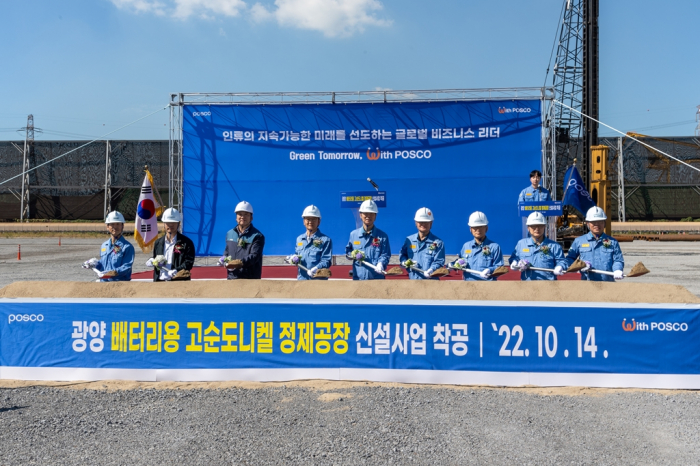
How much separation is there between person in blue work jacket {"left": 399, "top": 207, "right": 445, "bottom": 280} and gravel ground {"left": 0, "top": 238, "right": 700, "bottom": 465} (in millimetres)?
2046

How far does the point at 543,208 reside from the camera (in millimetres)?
10484

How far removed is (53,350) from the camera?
18.7 feet

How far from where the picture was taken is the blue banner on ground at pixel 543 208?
10.5 metres

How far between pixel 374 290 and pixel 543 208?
6105mm

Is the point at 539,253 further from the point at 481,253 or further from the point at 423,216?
the point at 423,216

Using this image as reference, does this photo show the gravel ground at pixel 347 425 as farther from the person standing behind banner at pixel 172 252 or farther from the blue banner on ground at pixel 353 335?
the person standing behind banner at pixel 172 252

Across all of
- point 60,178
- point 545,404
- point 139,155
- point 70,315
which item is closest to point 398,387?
point 545,404

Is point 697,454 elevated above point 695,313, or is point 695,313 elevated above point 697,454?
point 695,313

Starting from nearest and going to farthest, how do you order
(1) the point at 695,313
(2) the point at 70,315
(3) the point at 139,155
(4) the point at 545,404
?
(4) the point at 545,404 → (1) the point at 695,313 → (2) the point at 70,315 → (3) the point at 139,155

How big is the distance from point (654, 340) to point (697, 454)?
155 cm

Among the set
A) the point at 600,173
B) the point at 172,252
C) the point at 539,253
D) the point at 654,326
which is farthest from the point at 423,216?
the point at 600,173

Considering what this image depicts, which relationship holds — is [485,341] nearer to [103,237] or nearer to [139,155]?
[103,237]

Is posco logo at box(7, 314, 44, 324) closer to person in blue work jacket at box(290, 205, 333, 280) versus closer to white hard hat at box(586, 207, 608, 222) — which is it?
person in blue work jacket at box(290, 205, 333, 280)

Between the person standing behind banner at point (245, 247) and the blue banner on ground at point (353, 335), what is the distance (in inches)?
50.2
